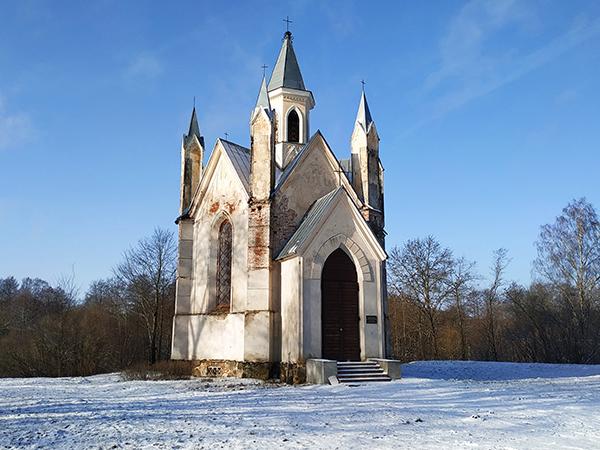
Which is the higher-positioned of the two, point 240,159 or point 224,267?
point 240,159

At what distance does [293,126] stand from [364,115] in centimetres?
361

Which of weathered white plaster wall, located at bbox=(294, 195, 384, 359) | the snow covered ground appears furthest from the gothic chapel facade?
the snow covered ground

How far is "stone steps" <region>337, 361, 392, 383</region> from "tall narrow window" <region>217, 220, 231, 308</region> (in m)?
6.06

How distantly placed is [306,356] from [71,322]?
17962mm

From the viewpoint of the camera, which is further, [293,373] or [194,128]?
[194,128]

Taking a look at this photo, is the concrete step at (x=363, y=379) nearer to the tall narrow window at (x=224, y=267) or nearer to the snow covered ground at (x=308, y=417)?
the snow covered ground at (x=308, y=417)

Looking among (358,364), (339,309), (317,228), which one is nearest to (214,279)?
(317,228)

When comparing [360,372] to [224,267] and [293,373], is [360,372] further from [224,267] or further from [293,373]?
[224,267]

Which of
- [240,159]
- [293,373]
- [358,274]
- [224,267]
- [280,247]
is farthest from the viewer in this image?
[240,159]

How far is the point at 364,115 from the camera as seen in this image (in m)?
22.2

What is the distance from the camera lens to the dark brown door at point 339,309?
18.0 m

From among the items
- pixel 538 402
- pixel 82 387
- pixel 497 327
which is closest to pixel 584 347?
pixel 497 327

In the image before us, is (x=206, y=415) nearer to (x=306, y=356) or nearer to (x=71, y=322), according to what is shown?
(x=306, y=356)

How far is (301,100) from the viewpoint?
2456 centimetres
